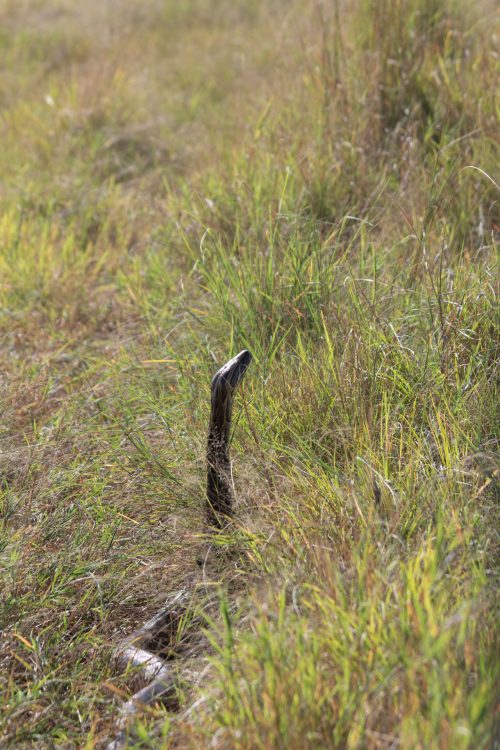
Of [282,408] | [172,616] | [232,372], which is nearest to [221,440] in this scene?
[232,372]

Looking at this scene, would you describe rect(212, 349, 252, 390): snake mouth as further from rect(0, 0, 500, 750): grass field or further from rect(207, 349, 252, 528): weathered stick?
rect(0, 0, 500, 750): grass field

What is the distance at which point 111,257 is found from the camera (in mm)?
3789

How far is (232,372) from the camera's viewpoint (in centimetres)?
201

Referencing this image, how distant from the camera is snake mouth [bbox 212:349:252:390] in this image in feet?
6.56

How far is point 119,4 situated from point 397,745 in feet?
→ 23.2

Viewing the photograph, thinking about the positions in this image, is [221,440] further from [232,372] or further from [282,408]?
[282,408]

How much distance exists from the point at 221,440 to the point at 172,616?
0.44 m

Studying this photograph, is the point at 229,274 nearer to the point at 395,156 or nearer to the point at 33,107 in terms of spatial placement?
the point at 395,156

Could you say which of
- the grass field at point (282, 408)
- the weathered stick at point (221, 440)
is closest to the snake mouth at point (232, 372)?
the weathered stick at point (221, 440)

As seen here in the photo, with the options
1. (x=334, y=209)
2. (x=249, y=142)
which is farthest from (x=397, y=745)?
(x=249, y=142)

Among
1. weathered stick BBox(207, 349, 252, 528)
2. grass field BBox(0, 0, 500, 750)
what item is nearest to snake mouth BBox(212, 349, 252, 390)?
weathered stick BBox(207, 349, 252, 528)

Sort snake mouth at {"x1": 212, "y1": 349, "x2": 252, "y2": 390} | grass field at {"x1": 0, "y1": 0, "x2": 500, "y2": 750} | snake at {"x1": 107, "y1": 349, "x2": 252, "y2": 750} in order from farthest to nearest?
1. snake mouth at {"x1": 212, "y1": 349, "x2": 252, "y2": 390}
2. snake at {"x1": 107, "y1": 349, "x2": 252, "y2": 750}
3. grass field at {"x1": 0, "y1": 0, "x2": 500, "y2": 750}

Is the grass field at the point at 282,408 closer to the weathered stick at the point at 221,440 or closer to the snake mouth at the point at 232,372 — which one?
the weathered stick at the point at 221,440

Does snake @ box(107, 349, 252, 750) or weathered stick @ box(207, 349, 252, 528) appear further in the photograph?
weathered stick @ box(207, 349, 252, 528)
